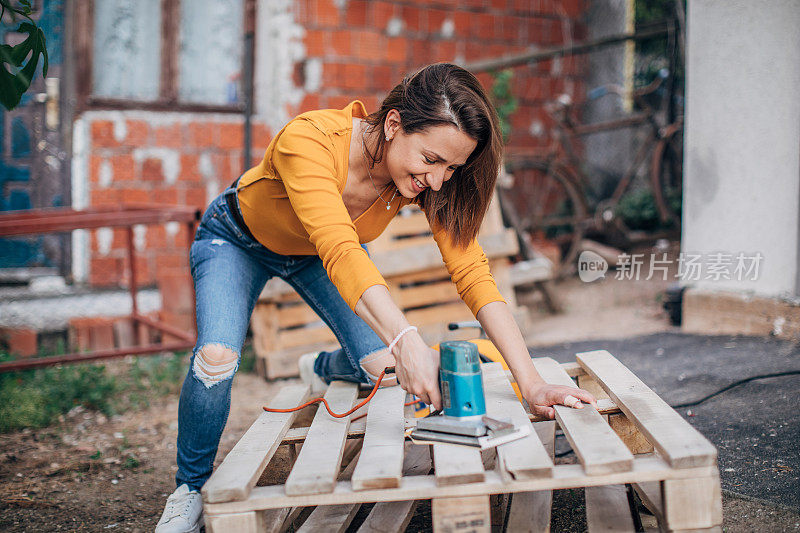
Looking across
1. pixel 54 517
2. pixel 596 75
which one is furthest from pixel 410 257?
pixel 596 75

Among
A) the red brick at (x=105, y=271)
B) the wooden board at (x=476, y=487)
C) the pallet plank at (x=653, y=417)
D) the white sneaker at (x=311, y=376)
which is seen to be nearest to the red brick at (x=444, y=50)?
the red brick at (x=105, y=271)

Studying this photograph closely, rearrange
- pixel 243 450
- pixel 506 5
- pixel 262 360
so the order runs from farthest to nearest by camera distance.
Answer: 1. pixel 506 5
2. pixel 262 360
3. pixel 243 450

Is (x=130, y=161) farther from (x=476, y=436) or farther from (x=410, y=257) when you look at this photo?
(x=476, y=436)

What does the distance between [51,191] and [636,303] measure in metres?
4.97

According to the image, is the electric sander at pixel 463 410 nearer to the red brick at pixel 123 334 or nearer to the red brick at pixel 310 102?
the red brick at pixel 123 334

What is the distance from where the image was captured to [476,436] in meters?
1.90

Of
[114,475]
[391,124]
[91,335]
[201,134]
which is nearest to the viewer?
[391,124]

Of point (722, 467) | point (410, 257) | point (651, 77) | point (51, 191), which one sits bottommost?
point (722, 467)

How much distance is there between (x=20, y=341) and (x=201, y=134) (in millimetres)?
2207

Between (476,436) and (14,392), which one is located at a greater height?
(476,436)

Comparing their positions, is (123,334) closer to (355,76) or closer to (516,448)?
(355,76)

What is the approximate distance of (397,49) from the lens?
6.53m

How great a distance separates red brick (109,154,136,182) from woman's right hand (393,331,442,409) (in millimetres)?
4489

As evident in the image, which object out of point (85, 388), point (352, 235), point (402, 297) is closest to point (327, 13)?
point (402, 297)
